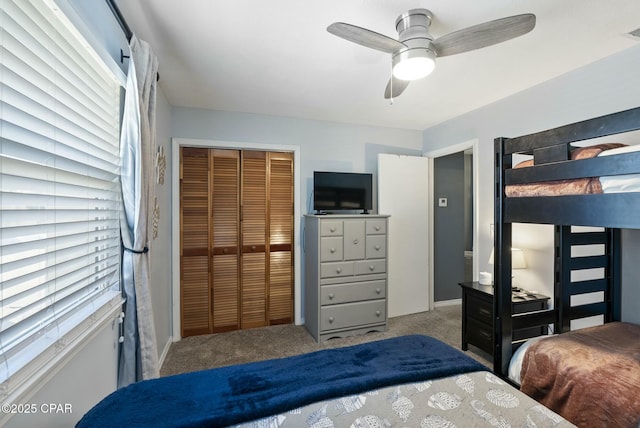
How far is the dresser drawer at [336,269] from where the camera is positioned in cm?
290

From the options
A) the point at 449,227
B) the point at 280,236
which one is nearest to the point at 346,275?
the point at 280,236

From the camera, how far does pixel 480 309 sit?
2.56 metres

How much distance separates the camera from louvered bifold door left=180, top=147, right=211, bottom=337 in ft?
9.93

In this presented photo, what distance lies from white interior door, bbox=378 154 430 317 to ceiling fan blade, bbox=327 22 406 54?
206cm

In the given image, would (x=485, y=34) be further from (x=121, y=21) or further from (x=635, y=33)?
(x=121, y=21)

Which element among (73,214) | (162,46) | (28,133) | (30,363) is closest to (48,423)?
(30,363)

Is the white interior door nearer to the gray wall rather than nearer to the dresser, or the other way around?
the gray wall

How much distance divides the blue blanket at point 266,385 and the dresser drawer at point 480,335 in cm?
135

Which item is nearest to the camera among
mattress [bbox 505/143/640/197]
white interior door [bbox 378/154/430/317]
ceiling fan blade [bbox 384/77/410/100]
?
mattress [bbox 505/143/640/197]

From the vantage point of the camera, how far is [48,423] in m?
0.93

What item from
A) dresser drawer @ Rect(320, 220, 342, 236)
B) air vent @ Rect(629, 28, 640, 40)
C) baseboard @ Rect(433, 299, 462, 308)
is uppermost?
air vent @ Rect(629, 28, 640, 40)

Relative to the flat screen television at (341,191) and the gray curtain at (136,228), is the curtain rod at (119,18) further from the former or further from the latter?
the flat screen television at (341,191)

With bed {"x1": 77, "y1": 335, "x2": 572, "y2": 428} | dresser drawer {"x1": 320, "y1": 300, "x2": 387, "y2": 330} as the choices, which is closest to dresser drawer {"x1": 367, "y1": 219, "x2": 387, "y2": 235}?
dresser drawer {"x1": 320, "y1": 300, "x2": 387, "y2": 330}

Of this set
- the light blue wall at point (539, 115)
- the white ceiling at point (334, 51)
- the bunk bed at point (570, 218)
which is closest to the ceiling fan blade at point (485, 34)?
the white ceiling at point (334, 51)
